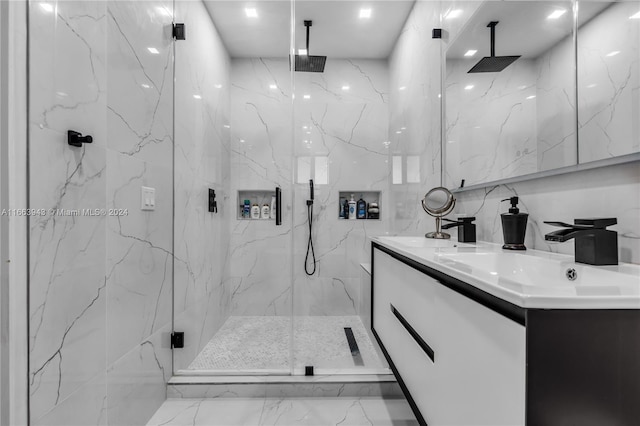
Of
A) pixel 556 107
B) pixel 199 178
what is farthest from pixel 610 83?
pixel 199 178

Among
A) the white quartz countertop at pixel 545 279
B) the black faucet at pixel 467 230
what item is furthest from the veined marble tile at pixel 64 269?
the black faucet at pixel 467 230

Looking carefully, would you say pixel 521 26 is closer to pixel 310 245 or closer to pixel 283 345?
pixel 310 245

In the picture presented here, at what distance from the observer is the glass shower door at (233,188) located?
2.02m

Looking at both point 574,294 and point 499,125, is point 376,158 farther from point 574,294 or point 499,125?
point 574,294

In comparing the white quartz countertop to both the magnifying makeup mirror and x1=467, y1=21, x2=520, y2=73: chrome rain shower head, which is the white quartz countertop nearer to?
the magnifying makeup mirror

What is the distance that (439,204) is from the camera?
1.74 m

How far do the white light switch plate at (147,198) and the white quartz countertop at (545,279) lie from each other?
1.21 meters

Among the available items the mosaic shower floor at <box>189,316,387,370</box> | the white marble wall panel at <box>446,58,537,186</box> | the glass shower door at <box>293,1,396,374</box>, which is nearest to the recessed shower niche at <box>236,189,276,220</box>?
the glass shower door at <box>293,1,396,374</box>

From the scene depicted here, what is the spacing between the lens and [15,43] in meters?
0.90

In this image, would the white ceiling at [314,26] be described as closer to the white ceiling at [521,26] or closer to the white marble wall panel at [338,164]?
the white marble wall panel at [338,164]

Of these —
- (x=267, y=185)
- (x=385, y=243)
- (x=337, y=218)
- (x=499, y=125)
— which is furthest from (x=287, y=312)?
(x=499, y=125)

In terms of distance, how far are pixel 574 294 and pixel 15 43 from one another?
1474 mm

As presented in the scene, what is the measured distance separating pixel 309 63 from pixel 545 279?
2.40m

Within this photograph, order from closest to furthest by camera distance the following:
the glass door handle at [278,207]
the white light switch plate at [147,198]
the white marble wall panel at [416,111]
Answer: the white light switch plate at [147,198]
the white marble wall panel at [416,111]
the glass door handle at [278,207]
